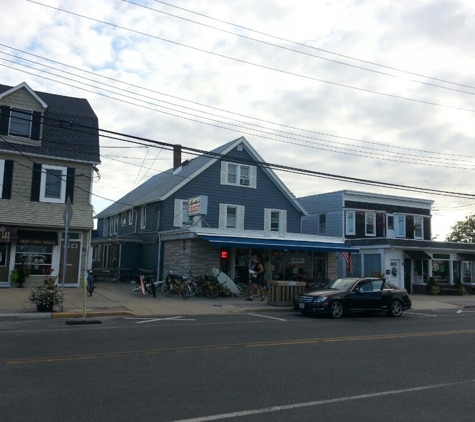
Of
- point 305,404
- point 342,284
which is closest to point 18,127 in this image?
point 342,284

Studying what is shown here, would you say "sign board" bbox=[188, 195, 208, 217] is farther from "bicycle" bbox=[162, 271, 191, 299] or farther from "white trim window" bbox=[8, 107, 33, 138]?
"white trim window" bbox=[8, 107, 33, 138]

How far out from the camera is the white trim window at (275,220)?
32.7 meters

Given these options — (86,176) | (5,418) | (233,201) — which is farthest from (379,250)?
(5,418)

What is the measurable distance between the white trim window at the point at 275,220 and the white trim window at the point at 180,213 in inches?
212

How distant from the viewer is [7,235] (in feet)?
73.3

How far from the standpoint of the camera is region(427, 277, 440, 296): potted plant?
31.4 meters

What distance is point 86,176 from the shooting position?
79.6 feet

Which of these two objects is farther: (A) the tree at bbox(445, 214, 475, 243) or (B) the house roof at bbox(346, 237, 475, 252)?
(A) the tree at bbox(445, 214, 475, 243)

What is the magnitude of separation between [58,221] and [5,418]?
1859cm

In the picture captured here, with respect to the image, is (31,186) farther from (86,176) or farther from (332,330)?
(332,330)

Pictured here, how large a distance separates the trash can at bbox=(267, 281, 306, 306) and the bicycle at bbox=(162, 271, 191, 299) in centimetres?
358

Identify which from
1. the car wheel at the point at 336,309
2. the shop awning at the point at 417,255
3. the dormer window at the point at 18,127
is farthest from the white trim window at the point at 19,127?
the shop awning at the point at 417,255

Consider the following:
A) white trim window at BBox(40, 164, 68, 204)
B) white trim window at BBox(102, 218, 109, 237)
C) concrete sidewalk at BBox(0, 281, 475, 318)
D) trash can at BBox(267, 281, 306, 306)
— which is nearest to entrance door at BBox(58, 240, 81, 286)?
concrete sidewalk at BBox(0, 281, 475, 318)

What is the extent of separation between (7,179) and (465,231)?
56.3 m
